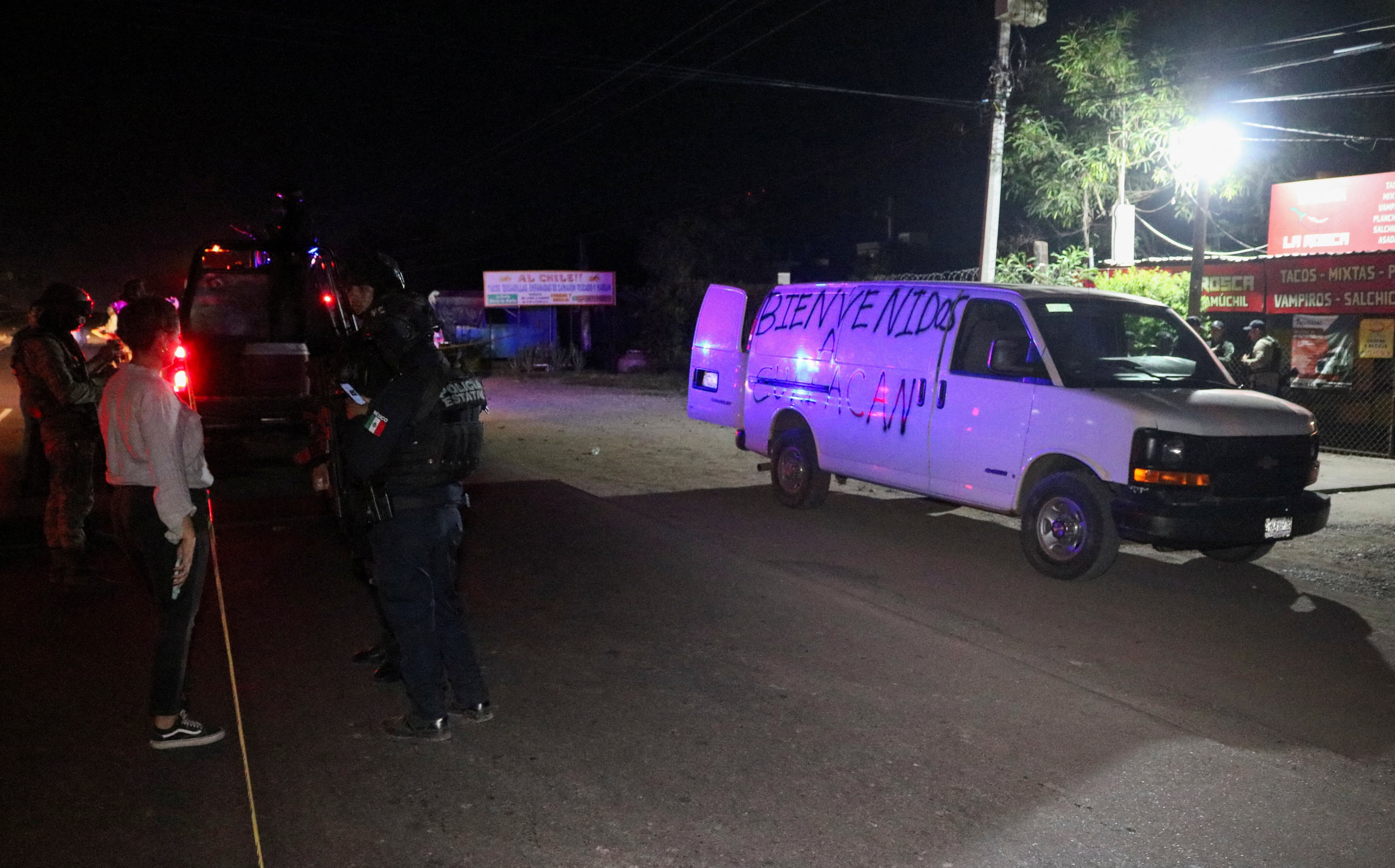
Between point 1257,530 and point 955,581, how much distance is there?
6.31ft

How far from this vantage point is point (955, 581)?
7562mm

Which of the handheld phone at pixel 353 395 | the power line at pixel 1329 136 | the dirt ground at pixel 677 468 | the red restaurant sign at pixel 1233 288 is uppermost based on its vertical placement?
the power line at pixel 1329 136

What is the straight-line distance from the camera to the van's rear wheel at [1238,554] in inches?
313

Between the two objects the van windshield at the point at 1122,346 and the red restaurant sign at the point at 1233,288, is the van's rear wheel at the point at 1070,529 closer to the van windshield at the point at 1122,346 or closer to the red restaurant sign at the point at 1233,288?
the van windshield at the point at 1122,346

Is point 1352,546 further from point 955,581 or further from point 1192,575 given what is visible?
point 955,581

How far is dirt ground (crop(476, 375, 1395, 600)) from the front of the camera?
8.35m

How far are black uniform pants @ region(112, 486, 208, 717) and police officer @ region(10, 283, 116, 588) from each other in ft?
9.02

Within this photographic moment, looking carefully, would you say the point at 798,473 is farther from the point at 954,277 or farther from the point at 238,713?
the point at 954,277

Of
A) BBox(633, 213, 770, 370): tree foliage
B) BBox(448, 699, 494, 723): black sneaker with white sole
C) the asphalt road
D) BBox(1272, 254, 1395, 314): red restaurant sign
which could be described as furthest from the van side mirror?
BBox(633, 213, 770, 370): tree foliage

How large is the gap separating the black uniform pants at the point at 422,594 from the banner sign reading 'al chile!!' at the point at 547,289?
112 feet

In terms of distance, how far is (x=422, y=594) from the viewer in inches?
→ 180

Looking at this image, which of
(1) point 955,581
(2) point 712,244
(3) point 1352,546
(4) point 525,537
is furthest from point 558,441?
(2) point 712,244

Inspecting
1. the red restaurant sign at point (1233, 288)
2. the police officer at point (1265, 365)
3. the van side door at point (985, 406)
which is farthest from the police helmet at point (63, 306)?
the red restaurant sign at point (1233, 288)

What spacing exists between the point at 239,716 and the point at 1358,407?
47.2ft
